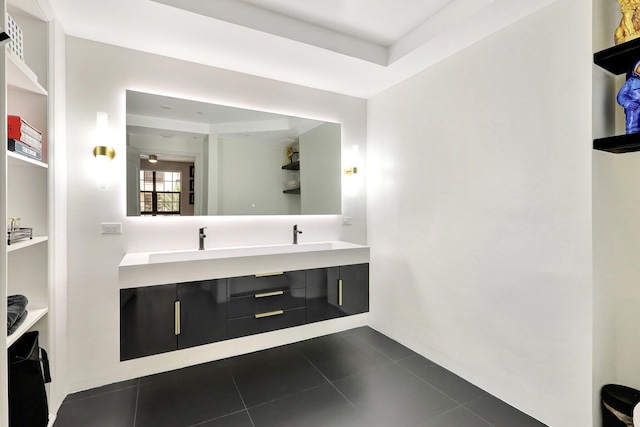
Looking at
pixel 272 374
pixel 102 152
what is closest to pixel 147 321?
pixel 272 374

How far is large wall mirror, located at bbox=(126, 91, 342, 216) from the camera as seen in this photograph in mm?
2521

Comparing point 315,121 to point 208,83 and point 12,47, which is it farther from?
point 12,47

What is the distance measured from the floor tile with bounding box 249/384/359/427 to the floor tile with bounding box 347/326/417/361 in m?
0.80

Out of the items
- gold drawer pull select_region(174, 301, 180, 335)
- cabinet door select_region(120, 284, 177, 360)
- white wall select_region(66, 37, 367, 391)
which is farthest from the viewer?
white wall select_region(66, 37, 367, 391)

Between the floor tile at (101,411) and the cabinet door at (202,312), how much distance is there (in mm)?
494

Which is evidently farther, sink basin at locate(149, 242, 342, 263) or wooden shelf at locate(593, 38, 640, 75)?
sink basin at locate(149, 242, 342, 263)

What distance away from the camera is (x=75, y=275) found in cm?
222

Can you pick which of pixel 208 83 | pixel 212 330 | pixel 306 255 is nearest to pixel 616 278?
pixel 306 255

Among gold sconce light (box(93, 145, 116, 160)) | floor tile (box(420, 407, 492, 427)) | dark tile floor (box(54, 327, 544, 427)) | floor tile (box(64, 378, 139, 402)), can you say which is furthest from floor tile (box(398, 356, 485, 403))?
gold sconce light (box(93, 145, 116, 160))

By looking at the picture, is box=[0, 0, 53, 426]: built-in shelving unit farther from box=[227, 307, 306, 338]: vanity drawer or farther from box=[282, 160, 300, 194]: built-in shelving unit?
box=[282, 160, 300, 194]: built-in shelving unit

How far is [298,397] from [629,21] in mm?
2960

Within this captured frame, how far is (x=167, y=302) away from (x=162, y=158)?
1.25m

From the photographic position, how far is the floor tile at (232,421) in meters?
1.86

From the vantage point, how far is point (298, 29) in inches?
89.7
